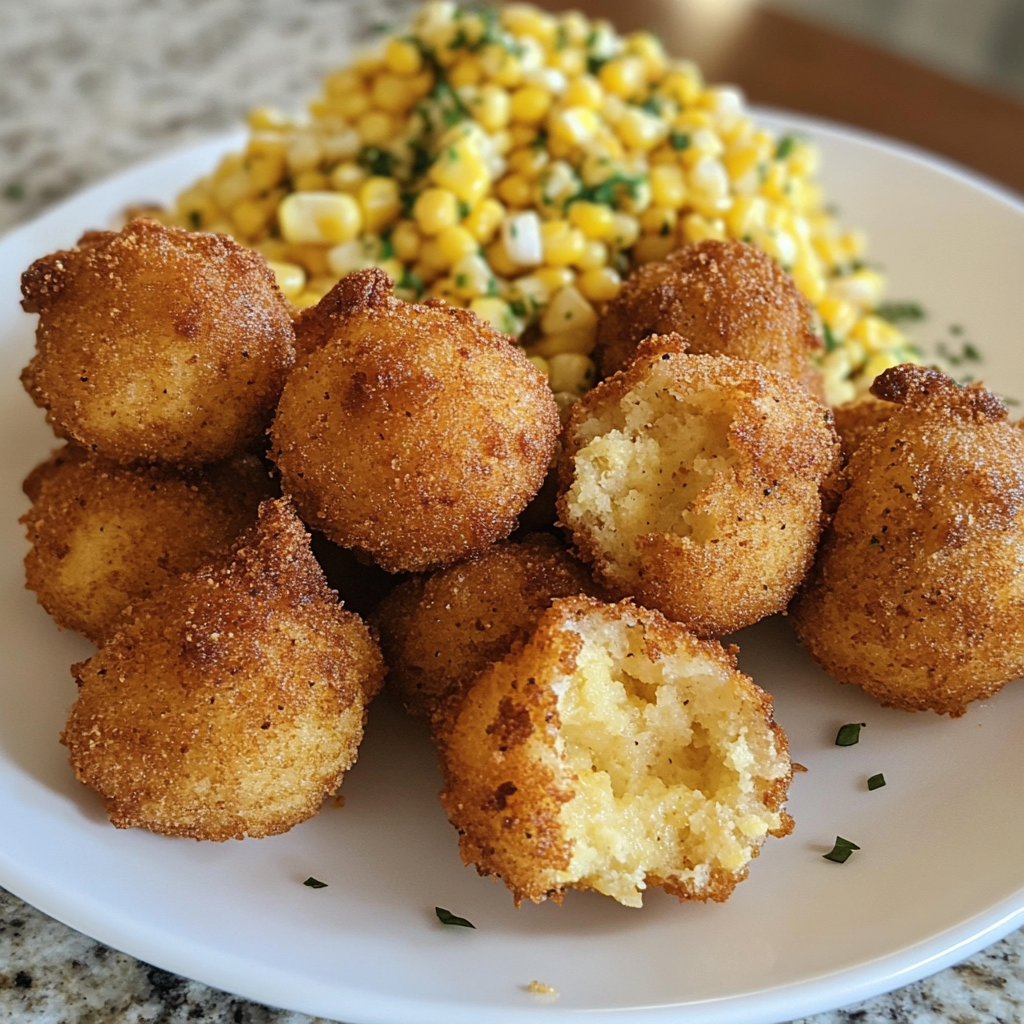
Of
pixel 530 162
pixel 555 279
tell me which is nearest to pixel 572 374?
pixel 555 279

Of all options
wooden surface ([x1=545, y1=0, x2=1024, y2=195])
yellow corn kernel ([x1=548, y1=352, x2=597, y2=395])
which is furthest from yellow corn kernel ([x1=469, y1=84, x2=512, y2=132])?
wooden surface ([x1=545, y1=0, x2=1024, y2=195])

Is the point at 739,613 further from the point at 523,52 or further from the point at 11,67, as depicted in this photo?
the point at 11,67

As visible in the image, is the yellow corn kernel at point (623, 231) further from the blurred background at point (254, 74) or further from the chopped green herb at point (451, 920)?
the blurred background at point (254, 74)

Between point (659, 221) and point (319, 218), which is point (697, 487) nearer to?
point (659, 221)

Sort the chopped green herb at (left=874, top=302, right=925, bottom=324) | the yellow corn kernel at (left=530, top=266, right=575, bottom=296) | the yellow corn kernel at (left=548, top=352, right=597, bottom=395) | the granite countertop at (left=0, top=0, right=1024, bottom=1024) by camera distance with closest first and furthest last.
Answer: the yellow corn kernel at (left=548, top=352, right=597, bottom=395), the yellow corn kernel at (left=530, top=266, right=575, bottom=296), the chopped green herb at (left=874, top=302, right=925, bottom=324), the granite countertop at (left=0, top=0, right=1024, bottom=1024)

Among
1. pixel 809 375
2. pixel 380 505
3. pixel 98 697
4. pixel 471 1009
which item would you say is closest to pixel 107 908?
pixel 98 697

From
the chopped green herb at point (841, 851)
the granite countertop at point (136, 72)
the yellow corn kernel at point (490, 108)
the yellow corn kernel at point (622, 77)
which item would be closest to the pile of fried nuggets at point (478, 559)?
the chopped green herb at point (841, 851)

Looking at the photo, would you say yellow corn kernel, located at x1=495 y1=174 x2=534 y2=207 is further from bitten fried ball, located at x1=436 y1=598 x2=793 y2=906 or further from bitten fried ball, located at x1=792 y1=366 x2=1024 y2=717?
bitten fried ball, located at x1=436 y1=598 x2=793 y2=906
